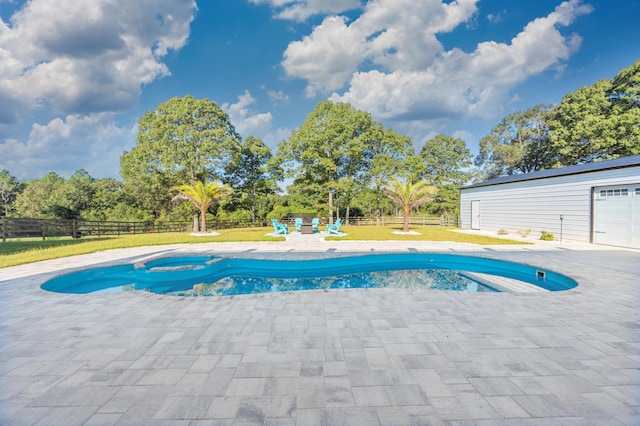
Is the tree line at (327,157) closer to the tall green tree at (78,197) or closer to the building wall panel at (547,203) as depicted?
the tall green tree at (78,197)

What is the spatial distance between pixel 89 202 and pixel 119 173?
8.79 metres

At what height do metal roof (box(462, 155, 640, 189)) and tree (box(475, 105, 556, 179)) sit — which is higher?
tree (box(475, 105, 556, 179))

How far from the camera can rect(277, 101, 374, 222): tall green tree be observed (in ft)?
78.2

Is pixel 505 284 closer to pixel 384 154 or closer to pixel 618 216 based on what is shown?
pixel 618 216

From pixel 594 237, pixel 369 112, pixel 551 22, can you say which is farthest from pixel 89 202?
pixel 551 22

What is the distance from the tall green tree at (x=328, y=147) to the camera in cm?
2383

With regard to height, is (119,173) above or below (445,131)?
below

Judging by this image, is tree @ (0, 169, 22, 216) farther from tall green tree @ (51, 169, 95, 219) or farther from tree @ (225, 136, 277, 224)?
tree @ (225, 136, 277, 224)

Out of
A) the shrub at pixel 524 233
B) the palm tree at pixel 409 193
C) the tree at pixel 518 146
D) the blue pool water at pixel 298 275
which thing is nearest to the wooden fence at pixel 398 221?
the palm tree at pixel 409 193

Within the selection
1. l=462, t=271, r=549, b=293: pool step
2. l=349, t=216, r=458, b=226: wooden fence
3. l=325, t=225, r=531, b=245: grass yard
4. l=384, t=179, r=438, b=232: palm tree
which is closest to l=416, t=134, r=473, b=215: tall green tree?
l=349, t=216, r=458, b=226: wooden fence

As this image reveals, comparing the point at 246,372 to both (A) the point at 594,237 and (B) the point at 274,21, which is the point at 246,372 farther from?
(B) the point at 274,21

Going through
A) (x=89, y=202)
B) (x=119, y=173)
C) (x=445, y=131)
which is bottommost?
(x=89, y=202)

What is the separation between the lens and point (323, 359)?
9.21 ft

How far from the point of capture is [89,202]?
29.6 m
